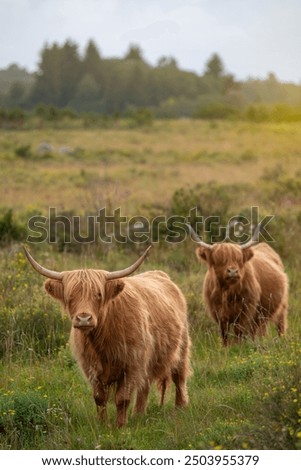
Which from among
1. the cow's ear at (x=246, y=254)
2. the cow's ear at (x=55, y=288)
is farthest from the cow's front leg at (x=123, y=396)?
the cow's ear at (x=246, y=254)

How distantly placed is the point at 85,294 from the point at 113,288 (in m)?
0.23

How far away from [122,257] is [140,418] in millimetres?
5454

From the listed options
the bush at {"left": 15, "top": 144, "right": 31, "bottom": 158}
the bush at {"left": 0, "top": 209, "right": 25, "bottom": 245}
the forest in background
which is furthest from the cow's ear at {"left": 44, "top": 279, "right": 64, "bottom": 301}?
the bush at {"left": 15, "top": 144, "right": 31, "bottom": 158}

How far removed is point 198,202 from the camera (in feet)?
43.1

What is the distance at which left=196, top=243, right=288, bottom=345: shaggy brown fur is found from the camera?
7.91m

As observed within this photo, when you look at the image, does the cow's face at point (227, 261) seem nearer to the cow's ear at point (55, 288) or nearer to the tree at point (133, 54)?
the cow's ear at point (55, 288)

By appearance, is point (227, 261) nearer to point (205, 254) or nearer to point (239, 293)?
point (205, 254)

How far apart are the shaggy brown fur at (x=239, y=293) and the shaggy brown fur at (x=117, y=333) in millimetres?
2014

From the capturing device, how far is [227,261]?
789 cm

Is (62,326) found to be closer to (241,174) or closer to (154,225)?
(154,225)

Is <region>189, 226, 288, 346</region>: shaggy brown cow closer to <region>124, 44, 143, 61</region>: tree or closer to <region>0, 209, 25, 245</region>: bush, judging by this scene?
<region>0, 209, 25, 245</region>: bush

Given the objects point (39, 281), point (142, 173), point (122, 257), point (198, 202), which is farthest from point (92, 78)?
point (39, 281)

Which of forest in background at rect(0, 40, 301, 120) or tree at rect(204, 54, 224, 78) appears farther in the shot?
tree at rect(204, 54, 224, 78)
